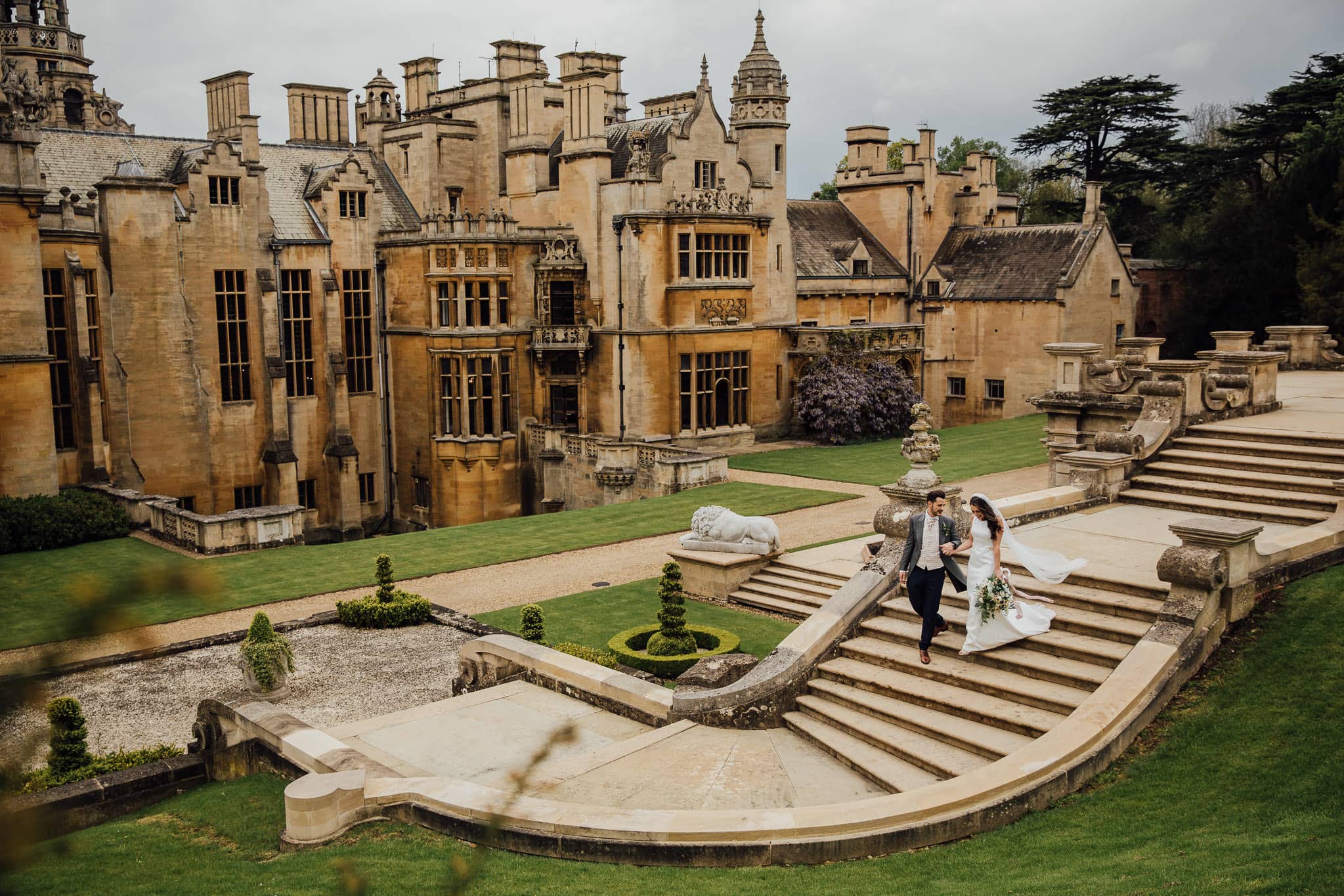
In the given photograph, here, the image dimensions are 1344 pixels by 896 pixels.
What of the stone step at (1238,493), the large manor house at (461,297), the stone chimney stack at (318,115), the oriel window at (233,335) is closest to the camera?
the stone step at (1238,493)

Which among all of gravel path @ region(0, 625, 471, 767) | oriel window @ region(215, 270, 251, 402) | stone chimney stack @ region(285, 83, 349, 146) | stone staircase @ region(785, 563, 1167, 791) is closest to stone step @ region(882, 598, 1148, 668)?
stone staircase @ region(785, 563, 1167, 791)

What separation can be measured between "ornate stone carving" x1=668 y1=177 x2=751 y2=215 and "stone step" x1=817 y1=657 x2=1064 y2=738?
89.1 feet

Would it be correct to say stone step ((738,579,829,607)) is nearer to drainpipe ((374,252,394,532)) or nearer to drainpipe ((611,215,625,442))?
drainpipe ((611,215,625,442))

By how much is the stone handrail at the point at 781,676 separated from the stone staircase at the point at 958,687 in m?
0.18

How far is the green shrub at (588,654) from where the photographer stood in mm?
18094

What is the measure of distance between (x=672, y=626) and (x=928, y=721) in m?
6.63

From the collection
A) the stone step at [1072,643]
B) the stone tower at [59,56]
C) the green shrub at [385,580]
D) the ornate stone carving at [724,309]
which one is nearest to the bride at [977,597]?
the stone step at [1072,643]

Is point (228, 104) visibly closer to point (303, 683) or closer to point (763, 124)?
point (763, 124)

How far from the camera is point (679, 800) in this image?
38.5 ft

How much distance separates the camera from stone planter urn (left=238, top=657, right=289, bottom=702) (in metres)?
17.6

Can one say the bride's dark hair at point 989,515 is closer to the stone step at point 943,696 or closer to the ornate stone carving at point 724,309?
the stone step at point 943,696

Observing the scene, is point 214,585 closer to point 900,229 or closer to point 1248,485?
point 1248,485

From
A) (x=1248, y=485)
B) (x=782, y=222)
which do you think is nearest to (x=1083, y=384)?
(x=1248, y=485)

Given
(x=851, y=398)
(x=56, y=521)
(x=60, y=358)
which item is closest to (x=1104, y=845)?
(x=56, y=521)
